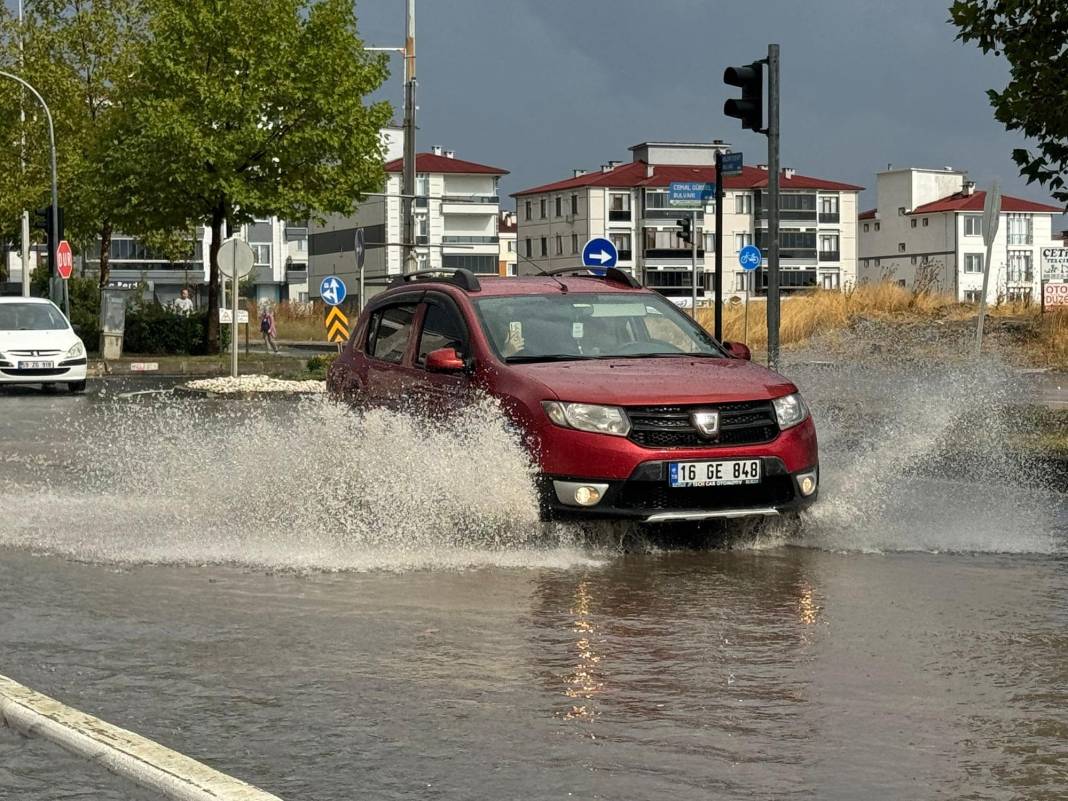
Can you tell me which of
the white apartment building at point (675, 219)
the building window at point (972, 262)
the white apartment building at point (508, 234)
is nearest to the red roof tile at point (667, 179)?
the white apartment building at point (675, 219)

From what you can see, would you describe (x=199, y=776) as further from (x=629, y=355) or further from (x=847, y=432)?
(x=847, y=432)

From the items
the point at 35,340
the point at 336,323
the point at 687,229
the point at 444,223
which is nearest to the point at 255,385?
the point at 35,340

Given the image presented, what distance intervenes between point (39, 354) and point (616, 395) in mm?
22687

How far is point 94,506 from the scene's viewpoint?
12.1m

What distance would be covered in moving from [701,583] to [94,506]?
514 cm

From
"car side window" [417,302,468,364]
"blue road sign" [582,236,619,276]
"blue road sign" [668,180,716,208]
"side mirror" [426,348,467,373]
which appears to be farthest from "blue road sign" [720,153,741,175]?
"side mirror" [426,348,467,373]

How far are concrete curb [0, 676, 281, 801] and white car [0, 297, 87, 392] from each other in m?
25.2

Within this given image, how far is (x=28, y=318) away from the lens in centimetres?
3183

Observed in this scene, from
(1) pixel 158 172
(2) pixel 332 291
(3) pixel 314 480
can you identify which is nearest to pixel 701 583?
(3) pixel 314 480

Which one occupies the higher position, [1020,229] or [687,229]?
[1020,229]

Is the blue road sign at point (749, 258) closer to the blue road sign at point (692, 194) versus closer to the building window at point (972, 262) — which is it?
the blue road sign at point (692, 194)

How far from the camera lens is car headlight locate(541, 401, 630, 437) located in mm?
9406

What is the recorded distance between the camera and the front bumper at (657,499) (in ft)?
30.7

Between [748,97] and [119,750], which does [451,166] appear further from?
[119,750]
